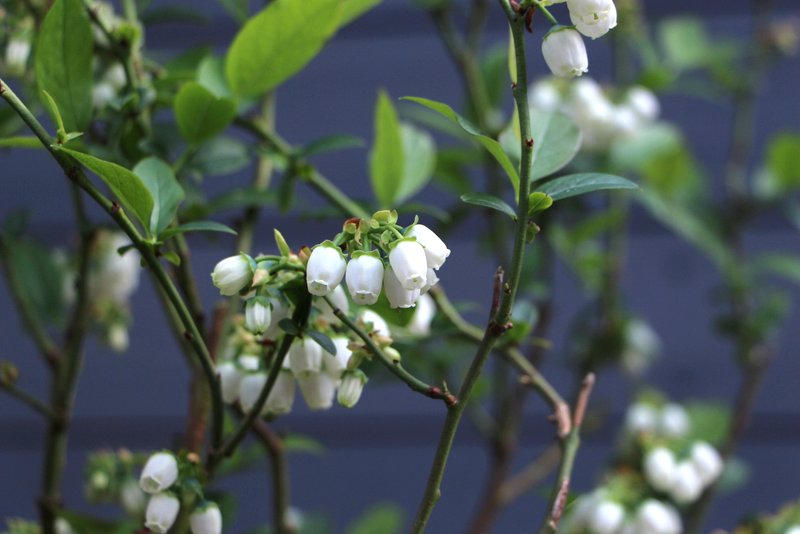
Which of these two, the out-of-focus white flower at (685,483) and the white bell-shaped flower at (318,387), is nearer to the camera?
the white bell-shaped flower at (318,387)

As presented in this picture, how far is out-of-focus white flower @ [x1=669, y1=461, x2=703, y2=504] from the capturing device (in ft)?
2.43


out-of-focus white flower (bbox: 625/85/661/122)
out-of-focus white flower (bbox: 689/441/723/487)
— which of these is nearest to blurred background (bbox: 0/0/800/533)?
out-of-focus white flower (bbox: 625/85/661/122)

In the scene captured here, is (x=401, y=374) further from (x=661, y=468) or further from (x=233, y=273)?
(x=661, y=468)

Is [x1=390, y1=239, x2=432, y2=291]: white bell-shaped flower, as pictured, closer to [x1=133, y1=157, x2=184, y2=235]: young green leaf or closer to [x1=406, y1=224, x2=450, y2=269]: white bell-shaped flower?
[x1=406, y1=224, x2=450, y2=269]: white bell-shaped flower

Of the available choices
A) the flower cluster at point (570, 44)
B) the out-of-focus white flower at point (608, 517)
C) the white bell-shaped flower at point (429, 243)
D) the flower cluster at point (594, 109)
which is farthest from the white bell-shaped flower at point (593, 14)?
the flower cluster at point (594, 109)

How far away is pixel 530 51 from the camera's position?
57.5 inches

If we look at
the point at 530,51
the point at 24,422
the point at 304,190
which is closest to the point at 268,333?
the point at 304,190

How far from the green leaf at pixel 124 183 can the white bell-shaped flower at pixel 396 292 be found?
0.11 meters

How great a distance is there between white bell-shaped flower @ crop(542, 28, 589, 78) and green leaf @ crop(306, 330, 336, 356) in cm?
14

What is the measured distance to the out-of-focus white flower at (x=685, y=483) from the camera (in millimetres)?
742

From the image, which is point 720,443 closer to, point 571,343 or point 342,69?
point 571,343

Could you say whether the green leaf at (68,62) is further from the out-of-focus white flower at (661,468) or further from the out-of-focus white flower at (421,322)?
the out-of-focus white flower at (661,468)

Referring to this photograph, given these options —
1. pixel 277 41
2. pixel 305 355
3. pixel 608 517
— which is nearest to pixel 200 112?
pixel 277 41

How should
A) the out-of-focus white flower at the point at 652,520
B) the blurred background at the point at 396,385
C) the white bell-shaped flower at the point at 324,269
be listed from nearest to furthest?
1. the white bell-shaped flower at the point at 324,269
2. the out-of-focus white flower at the point at 652,520
3. the blurred background at the point at 396,385
